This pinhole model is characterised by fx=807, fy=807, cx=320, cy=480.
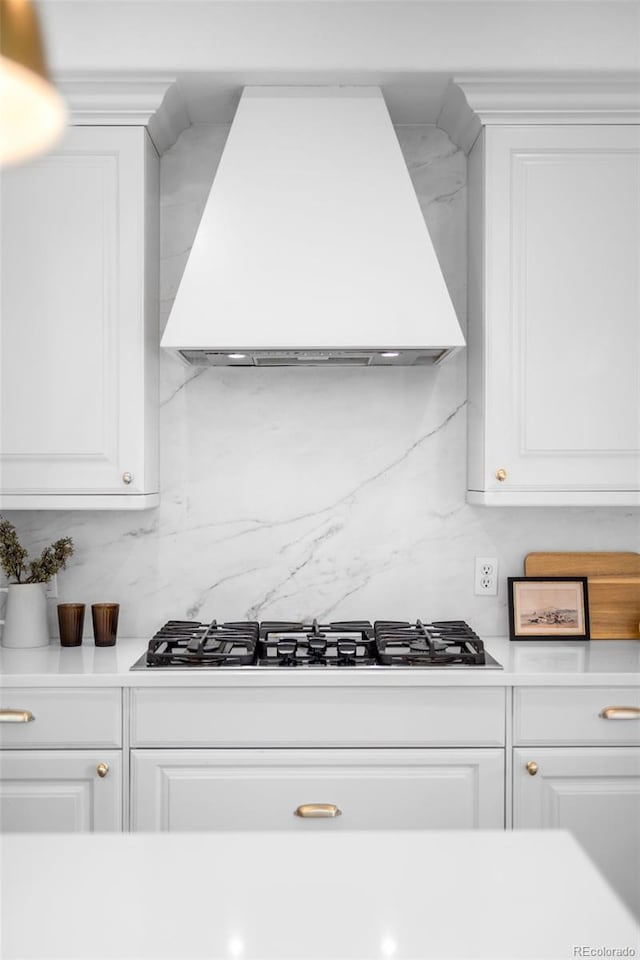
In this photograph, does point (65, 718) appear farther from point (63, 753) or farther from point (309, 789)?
point (309, 789)

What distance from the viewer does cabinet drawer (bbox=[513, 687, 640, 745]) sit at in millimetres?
2137

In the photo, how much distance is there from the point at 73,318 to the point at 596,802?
6.51 ft

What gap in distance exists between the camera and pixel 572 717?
7.02 ft

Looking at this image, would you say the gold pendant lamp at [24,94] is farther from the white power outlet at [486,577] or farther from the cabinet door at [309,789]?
the white power outlet at [486,577]

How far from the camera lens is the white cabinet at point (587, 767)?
2137 mm

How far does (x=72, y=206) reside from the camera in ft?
7.75

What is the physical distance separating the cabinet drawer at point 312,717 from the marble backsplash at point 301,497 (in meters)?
0.56

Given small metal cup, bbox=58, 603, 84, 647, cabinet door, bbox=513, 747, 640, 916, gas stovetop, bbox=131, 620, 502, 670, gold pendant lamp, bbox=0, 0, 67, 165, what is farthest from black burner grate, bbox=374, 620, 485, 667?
gold pendant lamp, bbox=0, 0, 67, 165

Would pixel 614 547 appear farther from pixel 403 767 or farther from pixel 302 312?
pixel 302 312

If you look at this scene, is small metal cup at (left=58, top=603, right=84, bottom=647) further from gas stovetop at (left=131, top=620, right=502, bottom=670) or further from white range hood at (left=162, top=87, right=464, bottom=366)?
white range hood at (left=162, top=87, right=464, bottom=366)

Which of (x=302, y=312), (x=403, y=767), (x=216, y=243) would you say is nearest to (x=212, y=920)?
(x=403, y=767)

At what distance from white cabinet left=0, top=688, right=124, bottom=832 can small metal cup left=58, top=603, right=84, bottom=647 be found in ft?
1.09

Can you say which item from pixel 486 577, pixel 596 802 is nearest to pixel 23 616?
pixel 486 577

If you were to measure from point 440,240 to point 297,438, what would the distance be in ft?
2.65
